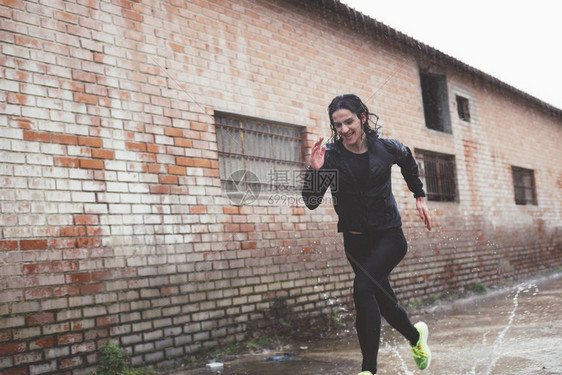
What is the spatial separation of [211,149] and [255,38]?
1628 millimetres

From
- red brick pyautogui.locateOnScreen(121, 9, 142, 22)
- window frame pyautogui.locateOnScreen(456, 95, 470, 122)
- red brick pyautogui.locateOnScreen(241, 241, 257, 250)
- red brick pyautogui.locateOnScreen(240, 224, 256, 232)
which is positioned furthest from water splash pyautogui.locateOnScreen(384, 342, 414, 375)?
window frame pyautogui.locateOnScreen(456, 95, 470, 122)

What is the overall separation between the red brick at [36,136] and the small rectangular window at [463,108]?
849 centimetres

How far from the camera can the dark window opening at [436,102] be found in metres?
9.72

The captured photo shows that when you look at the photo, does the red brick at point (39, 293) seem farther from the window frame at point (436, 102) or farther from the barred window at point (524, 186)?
the barred window at point (524, 186)

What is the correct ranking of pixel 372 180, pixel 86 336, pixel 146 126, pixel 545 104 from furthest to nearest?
1. pixel 545 104
2. pixel 146 126
3. pixel 86 336
4. pixel 372 180

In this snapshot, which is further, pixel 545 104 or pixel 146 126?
pixel 545 104

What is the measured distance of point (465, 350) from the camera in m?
4.32

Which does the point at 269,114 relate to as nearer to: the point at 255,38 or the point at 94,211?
the point at 255,38

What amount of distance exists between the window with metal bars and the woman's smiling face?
255cm

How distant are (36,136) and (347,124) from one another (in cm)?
252

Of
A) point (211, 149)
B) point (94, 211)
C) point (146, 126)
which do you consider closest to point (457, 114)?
point (211, 149)

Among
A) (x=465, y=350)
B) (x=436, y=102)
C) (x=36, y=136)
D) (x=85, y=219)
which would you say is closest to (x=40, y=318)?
(x=85, y=219)

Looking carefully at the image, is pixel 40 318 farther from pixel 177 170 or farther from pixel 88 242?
pixel 177 170

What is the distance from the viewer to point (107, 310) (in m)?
4.23
